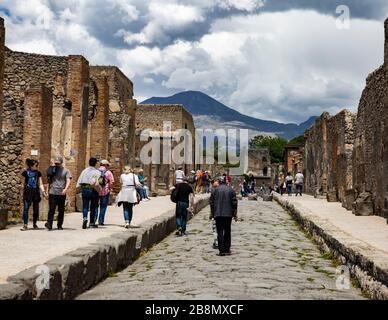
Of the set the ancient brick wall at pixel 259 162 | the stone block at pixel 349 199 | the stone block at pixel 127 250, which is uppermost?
the ancient brick wall at pixel 259 162

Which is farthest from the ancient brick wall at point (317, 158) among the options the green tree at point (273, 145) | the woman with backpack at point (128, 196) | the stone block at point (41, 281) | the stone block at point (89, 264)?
the green tree at point (273, 145)

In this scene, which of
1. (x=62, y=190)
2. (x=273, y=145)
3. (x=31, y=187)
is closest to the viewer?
(x=62, y=190)

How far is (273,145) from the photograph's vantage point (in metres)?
116

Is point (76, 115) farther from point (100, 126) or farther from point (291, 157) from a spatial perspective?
point (291, 157)

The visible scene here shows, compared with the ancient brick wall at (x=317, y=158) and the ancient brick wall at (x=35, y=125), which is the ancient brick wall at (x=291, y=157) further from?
the ancient brick wall at (x=35, y=125)

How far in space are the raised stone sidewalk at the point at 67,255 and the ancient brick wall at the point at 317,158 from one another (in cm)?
1765

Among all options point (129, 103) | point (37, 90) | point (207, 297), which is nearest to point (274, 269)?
point (207, 297)

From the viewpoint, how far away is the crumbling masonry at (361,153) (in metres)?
16.3

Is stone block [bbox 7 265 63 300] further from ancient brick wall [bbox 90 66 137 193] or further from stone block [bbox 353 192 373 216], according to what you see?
ancient brick wall [bbox 90 66 137 193]

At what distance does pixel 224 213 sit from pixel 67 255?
154 inches

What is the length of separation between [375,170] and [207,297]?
1228 cm

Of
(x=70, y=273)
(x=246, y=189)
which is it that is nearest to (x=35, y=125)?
(x=70, y=273)

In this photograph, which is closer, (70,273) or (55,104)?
(70,273)

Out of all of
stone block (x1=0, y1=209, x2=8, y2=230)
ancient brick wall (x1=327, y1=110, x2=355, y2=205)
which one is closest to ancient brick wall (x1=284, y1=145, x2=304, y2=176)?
ancient brick wall (x1=327, y1=110, x2=355, y2=205)
